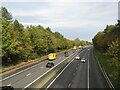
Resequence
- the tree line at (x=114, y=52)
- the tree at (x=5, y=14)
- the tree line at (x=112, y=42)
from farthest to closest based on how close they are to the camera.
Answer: the tree at (x=5, y=14) < the tree line at (x=112, y=42) < the tree line at (x=114, y=52)

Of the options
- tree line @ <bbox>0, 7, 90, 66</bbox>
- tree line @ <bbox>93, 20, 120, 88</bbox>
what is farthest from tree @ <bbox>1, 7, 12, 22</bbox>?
tree line @ <bbox>93, 20, 120, 88</bbox>

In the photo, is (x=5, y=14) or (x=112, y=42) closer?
(x=112, y=42)

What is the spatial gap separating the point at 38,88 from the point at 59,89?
3547 mm

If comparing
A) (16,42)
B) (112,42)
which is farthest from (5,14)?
(112,42)

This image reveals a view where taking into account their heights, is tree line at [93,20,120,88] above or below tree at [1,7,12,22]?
below

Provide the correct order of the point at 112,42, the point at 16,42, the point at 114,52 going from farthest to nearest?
the point at 16,42 < the point at 112,42 < the point at 114,52

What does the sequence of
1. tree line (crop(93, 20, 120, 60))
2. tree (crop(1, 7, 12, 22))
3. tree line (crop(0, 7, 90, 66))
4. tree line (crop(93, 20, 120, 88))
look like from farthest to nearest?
tree (crop(1, 7, 12, 22)), tree line (crop(0, 7, 90, 66)), tree line (crop(93, 20, 120, 60)), tree line (crop(93, 20, 120, 88))

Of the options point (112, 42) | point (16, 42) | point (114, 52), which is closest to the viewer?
point (114, 52)

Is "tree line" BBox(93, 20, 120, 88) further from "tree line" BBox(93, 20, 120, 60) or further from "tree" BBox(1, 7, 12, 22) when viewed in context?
"tree" BBox(1, 7, 12, 22)

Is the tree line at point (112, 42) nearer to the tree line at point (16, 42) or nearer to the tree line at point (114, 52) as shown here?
the tree line at point (114, 52)

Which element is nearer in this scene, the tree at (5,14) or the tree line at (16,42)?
the tree line at (16,42)

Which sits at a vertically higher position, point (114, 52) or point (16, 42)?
point (16, 42)

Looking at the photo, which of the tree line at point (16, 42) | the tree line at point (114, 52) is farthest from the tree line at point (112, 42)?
the tree line at point (16, 42)

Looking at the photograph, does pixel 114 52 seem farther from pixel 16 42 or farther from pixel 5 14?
pixel 5 14
